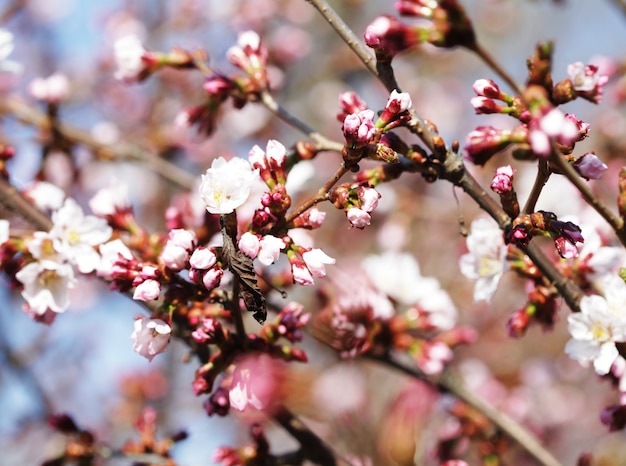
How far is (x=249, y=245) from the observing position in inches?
65.6

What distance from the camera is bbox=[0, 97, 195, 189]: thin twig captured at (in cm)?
316

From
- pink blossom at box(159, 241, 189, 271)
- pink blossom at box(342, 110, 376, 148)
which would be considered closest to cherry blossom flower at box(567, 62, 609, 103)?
pink blossom at box(342, 110, 376, 148)

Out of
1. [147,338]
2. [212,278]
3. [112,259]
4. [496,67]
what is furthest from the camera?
[112,259]

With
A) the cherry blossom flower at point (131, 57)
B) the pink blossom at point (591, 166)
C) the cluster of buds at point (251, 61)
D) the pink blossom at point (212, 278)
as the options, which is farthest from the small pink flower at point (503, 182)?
the cherry blossom flower at point (131, 57)

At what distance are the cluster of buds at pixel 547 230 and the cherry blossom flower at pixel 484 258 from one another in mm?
320

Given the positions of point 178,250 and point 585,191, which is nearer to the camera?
point 585,191

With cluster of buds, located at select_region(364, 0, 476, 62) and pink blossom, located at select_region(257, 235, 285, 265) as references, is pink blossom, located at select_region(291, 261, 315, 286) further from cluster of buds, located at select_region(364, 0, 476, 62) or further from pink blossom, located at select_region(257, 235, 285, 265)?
cluster of buds, located at select_region(364, 0, 476, 62)

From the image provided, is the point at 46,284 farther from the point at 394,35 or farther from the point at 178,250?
the point at 394,35

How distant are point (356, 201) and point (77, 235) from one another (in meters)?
0.95

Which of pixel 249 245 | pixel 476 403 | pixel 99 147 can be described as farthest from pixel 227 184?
pixel 99 147

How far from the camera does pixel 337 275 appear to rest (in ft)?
9.91

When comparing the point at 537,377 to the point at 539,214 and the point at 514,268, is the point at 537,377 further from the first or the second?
the point at 539,214

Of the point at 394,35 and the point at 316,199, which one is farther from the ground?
the point at 394,35

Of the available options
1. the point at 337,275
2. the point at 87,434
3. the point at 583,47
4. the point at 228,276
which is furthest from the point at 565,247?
the point at 583,47
